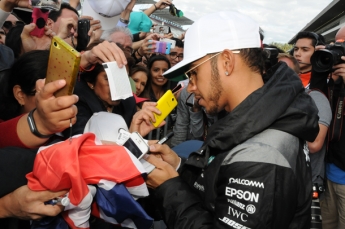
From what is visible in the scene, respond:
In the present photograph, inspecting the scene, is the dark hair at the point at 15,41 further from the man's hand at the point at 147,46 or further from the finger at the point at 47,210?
the finger at the point at 47,210

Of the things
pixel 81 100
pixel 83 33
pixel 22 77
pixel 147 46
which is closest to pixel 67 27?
pixel 83 33

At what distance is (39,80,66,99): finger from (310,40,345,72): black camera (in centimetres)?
251

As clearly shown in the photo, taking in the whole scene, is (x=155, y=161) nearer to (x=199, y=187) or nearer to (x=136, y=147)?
(x=136, y=147)

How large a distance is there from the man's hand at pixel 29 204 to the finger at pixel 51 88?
0.42 metres

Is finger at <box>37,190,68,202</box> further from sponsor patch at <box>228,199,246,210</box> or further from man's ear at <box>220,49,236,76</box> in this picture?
man's ear at <box>220,49,236,76</box>

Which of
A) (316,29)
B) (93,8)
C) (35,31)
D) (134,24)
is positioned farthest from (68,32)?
(316,29)

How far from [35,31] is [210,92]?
1.92m

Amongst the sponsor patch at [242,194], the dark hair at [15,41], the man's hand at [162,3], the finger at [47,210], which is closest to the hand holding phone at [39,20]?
the dark hair at [15,41]

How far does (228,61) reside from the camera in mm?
1705

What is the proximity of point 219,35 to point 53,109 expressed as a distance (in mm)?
929

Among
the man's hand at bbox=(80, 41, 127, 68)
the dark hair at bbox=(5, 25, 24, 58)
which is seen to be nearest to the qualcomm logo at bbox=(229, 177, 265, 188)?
the man's hand at bbox=(80, 41, 127, 68)

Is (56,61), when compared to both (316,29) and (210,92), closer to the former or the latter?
(210,92)

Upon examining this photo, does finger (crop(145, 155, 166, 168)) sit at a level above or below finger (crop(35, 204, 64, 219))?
above

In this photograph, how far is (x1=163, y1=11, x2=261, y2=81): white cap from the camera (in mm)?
1706
